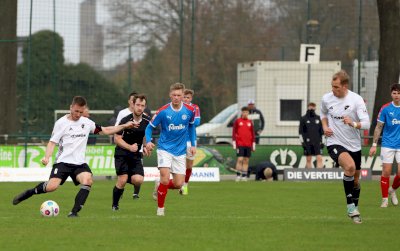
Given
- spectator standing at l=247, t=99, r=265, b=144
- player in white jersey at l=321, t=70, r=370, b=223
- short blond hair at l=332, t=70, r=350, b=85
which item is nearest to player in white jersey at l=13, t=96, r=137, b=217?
player in white jersey at l=321, t=70, r=370, b=223

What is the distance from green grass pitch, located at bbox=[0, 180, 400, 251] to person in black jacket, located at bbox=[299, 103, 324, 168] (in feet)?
26.5

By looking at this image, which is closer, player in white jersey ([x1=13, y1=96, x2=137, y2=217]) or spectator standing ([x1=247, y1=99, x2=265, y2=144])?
player in white jersey ([x1=13, y1=96, x2=137, y2=217])

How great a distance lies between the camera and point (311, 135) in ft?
99.6

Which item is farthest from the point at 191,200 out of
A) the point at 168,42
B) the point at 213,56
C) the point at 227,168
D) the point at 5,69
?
the point at 213,56

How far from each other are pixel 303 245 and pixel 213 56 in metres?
36.6

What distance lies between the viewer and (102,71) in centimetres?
3216

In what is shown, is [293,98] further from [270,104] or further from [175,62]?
[175,62]

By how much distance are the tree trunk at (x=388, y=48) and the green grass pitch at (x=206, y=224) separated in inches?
480

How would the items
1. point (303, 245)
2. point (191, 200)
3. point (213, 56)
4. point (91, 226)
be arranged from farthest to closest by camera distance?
point (213, 56) < point (191, 200) < point (91, 226) < point (303, 245)

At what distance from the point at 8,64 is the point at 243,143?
8058 millimetres

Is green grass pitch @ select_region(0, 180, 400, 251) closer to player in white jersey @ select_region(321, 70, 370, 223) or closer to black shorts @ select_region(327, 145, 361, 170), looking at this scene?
player in white jersey @ select_region(321, 70, 370, 223)

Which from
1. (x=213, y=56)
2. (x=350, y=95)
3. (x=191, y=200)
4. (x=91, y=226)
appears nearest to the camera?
(x=91, y=226)

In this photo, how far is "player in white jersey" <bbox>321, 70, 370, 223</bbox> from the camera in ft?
48.8

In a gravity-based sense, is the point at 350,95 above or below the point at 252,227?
above
